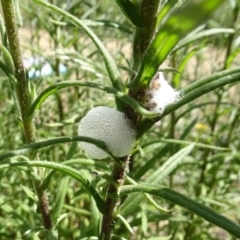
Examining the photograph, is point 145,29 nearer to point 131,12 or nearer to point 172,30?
point 131,12

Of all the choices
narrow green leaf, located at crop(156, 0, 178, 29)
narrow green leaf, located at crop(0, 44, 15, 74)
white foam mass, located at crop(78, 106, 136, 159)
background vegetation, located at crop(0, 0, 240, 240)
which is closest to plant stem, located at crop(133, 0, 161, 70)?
narrow green leaf, located at crop(156, 0, 178, 29)

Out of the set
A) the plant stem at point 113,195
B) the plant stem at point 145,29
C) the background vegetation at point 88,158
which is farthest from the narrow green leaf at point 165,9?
the background vegetation at point 88,158

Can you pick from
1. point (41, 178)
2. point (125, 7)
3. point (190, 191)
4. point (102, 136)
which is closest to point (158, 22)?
point (125, 7)

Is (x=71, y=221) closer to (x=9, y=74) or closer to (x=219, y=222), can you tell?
(x=9, y=74)

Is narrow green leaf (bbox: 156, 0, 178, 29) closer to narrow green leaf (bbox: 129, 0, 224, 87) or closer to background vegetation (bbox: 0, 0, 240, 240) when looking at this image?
narrow green leaf (bbox: 129, 0, 224, 87)

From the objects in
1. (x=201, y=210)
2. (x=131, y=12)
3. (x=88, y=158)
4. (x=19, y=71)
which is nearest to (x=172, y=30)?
(x=131, y=12)

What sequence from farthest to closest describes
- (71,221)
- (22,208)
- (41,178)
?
1. (71,221)
2. (22,208)
3. (41,178)

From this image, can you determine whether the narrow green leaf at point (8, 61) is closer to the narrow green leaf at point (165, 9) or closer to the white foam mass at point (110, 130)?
the white foam mass at point (110, 130)
